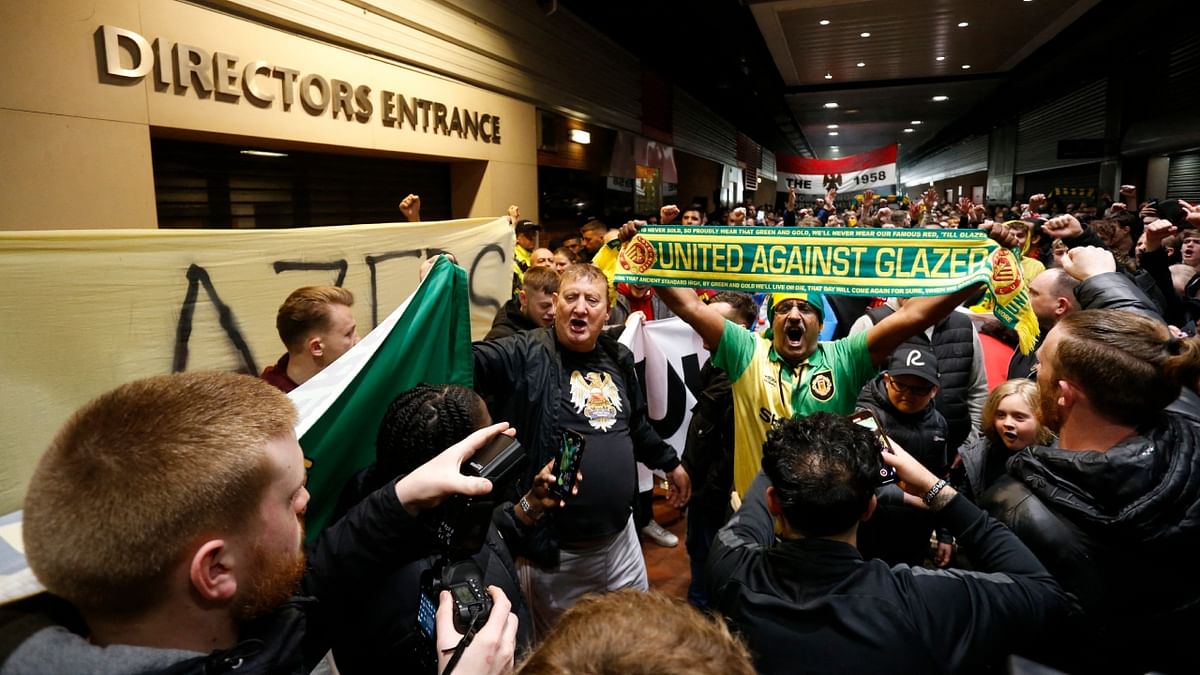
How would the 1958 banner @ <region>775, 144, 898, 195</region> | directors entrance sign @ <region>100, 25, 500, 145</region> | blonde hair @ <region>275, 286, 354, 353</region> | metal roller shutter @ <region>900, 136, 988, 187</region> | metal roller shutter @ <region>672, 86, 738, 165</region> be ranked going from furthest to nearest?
metal roller shutter @ <region>900, 136, 988, 187</region>
metal roller shutter @ <region>672, 86, 738, 165</region>
the 1958 banner @ <region>775, 144, 898, 195</region>
directors entrance sign @ <region>100, 25, 500, 145</region>
blonde hair @ <region>275, 286, 354, 353</region>

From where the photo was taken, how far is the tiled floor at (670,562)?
13.6 ft

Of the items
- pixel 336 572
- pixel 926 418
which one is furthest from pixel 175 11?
pixel 926 418

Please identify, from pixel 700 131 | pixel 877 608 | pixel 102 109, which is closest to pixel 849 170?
pixel 700 131

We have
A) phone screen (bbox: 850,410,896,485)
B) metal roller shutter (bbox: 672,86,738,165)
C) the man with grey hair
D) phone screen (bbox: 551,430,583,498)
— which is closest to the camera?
phone screen (bbox: 850,410,896,485)

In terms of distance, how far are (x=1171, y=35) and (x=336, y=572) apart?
15.5m

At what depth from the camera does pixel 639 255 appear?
3160 millimetres

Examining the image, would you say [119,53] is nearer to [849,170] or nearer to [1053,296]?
[1053,296]

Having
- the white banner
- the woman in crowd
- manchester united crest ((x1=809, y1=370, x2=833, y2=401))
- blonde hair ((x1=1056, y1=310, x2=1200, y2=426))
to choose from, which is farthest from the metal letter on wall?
blonde hair ((x1=1056, y1=310, x2=1200, y2=426))

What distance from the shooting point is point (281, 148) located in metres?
5.68

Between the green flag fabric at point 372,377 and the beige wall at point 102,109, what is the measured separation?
2568 millimetres

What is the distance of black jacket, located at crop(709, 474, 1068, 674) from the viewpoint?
1473 millimetres

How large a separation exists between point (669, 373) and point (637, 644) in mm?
3810

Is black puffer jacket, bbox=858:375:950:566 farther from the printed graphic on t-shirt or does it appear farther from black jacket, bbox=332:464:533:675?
black jacket, bbox=332:464:533:675

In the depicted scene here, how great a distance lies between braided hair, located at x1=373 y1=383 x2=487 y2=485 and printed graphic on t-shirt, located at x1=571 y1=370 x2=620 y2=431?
1.32m
